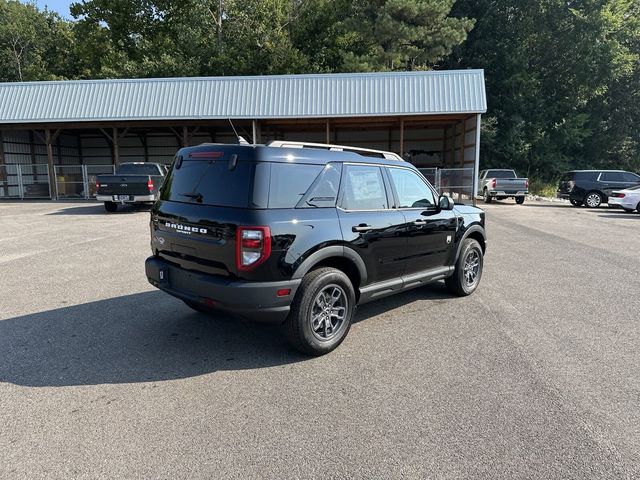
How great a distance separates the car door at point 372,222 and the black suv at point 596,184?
1980 centimetres

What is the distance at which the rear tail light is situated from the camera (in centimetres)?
372

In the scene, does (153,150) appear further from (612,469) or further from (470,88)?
(612,469)

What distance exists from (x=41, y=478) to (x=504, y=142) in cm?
3644

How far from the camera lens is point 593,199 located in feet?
68.6

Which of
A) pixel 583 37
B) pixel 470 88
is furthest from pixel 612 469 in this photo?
pixel 583 37

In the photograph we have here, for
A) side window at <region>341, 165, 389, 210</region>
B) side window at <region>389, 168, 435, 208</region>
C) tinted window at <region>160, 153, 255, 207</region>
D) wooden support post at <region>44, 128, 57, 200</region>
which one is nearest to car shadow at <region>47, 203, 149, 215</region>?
wooden support post at <region>44, 128, 57, 200</region>

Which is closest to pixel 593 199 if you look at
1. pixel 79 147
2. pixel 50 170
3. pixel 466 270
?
pixel 466 270

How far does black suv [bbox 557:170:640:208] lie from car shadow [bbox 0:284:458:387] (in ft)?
63.5

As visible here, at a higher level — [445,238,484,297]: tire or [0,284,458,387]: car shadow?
[445,238,484,297]: tire

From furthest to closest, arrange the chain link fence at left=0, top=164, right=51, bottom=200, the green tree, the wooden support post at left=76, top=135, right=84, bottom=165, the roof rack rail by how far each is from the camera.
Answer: the green tree → the wooden support post at left=76, top=135, right=84, bottom=165 → the chain link fence at left=0, top=164, right=51, bottom=200 → the roof rack rail

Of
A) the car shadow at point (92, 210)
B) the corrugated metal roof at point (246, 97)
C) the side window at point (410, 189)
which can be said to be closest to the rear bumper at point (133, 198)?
the car shadow at point (92, 210)

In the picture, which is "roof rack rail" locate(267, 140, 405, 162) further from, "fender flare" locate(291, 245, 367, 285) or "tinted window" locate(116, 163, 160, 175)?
"tinted window" locate(116, 163, 160, 175)

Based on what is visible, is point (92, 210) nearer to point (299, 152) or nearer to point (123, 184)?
point (123, 184)

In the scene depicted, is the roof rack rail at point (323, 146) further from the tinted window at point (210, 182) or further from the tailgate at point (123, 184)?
the tailgate at point (123, 184)
